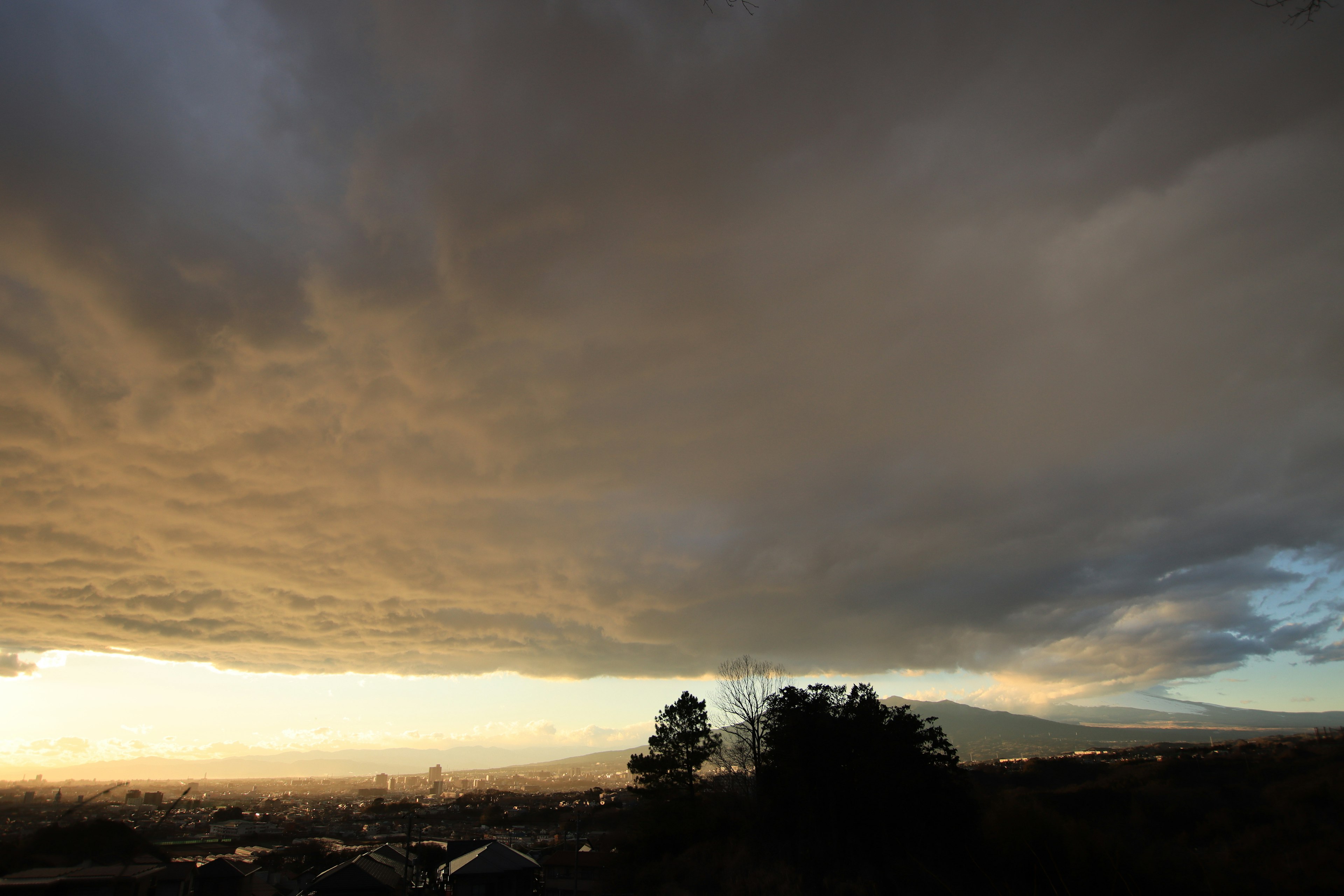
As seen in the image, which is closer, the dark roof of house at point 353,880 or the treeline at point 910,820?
the treeline at point 910,820

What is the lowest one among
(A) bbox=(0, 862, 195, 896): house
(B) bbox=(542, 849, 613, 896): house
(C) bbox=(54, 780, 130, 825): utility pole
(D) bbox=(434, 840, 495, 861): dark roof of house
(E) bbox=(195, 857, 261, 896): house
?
(B) bbox=(542, 849, 613, 896): house

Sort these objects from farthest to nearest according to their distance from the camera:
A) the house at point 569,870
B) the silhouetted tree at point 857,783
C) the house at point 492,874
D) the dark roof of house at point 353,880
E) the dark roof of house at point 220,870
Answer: the house at point 569,870
the house at point 492,874
the dark roof of house at point 353,880
the dark roof of house at point 220,870
the silhouetted tree at point 857,783

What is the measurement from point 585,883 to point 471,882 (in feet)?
39.9

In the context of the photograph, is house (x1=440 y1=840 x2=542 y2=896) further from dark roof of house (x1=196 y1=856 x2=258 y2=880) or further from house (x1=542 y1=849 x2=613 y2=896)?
dark roof of house (x1=196 y1=856 x2=258 y2=880)

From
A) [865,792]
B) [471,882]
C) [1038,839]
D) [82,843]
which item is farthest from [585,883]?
[1038,839]

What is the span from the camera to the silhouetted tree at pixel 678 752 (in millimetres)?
41094

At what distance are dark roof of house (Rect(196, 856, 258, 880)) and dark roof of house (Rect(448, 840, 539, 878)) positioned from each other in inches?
481

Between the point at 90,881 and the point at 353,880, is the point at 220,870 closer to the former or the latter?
the point at 353,880

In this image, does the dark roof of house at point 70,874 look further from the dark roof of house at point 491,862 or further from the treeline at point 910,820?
the treeline at point 910,820

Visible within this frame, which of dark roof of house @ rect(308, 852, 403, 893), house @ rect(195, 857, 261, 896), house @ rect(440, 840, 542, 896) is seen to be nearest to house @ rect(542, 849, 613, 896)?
house @ rect(440, 840, 542, 896)

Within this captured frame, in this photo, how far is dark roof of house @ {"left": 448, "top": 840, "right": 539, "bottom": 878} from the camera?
40.1 m

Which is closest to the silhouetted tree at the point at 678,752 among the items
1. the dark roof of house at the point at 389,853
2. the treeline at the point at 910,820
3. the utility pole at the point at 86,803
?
the treeline at the point at 910,820

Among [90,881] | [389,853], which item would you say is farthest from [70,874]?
[389,853]

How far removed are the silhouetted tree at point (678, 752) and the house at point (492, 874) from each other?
9.82 metres
